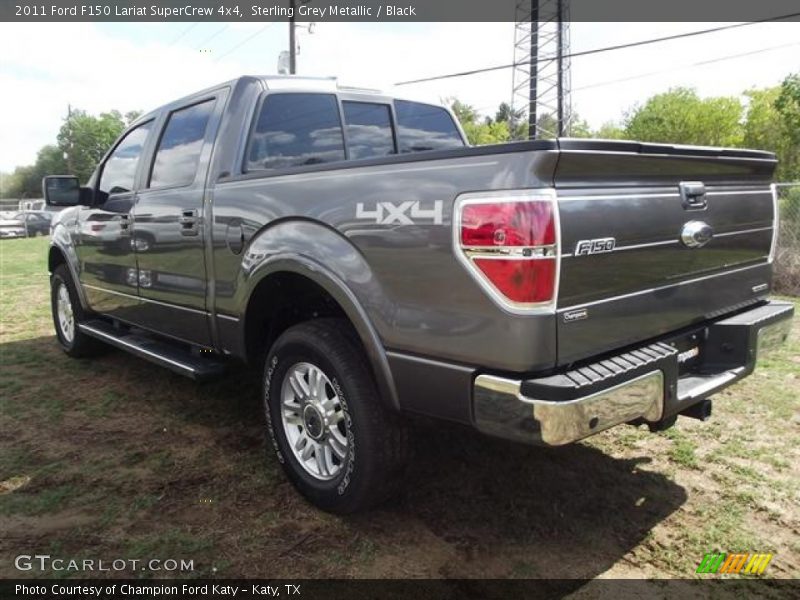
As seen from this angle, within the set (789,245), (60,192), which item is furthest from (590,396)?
(789,245)

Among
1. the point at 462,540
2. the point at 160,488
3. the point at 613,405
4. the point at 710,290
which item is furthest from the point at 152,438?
the point at 710,290

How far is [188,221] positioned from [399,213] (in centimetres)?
172

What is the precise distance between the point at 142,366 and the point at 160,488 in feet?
8.36

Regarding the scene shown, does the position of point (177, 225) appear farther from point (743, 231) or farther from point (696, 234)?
point (743, 231)

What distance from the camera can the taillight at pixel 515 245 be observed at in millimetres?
2018

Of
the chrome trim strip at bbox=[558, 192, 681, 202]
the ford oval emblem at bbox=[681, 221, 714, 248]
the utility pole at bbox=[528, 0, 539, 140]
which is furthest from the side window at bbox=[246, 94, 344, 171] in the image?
the utility pole at bbox=[528, 0, 539, 140]

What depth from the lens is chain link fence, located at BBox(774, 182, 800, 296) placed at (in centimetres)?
886

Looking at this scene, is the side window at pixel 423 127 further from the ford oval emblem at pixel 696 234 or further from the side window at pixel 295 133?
the ford oval emblem at pixel 696 234

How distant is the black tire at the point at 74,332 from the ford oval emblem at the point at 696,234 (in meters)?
4.78

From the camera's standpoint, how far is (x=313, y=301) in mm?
3145

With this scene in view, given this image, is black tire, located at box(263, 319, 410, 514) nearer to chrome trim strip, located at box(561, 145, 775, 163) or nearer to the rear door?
the rear door

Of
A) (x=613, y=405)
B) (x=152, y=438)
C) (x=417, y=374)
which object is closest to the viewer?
(x=613, y=405)

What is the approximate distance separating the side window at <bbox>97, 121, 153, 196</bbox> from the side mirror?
19cm

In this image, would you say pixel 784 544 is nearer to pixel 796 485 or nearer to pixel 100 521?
pixel 796 485
